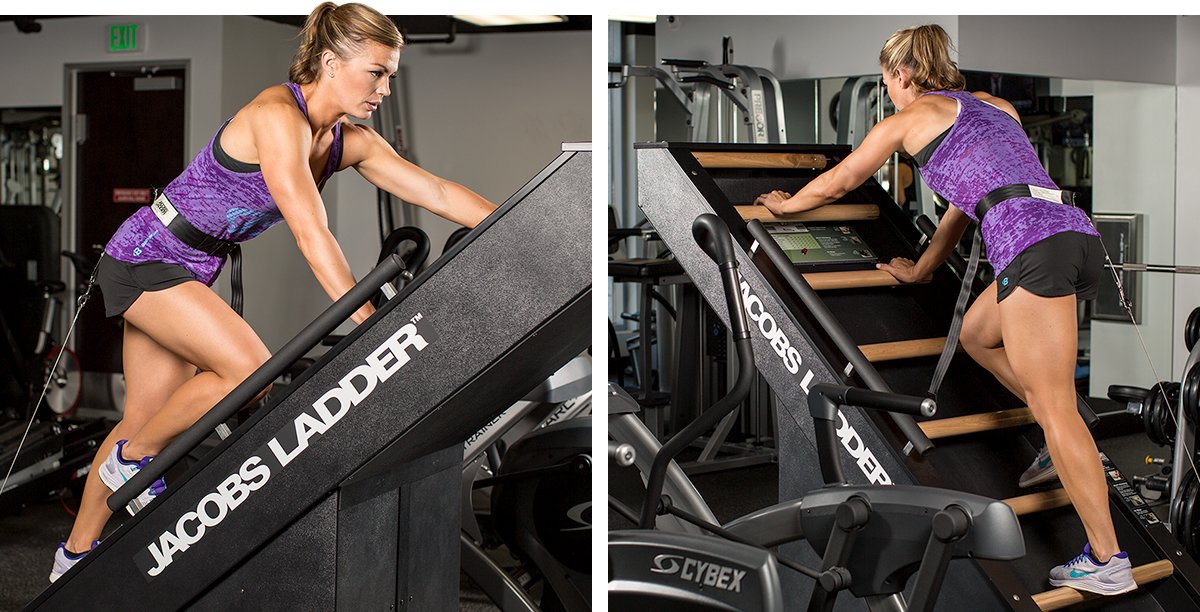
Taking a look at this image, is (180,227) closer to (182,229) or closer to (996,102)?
(182,229)

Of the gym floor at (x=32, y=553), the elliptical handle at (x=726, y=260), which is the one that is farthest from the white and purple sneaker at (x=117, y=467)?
the elliptical handle at (x=726, y=260)

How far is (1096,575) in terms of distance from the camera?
9.22 feet

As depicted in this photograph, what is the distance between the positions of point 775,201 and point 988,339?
0.69 metres

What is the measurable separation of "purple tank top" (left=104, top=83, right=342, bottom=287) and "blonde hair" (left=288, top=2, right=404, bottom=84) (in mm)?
194

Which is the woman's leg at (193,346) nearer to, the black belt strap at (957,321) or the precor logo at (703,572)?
the precor logo at (703,572)

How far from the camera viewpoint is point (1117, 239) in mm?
3666

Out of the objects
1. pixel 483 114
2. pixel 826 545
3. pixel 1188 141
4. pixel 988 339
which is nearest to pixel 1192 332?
pixel 1188 141

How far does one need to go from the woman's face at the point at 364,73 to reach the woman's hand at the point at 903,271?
152 cm

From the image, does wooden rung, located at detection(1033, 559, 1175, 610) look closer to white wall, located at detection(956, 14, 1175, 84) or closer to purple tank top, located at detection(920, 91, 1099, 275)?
purple tank top, located at detection(920, 91, 1099, 275)

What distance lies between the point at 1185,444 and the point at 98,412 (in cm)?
595

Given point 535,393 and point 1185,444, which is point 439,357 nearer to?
point 535,393

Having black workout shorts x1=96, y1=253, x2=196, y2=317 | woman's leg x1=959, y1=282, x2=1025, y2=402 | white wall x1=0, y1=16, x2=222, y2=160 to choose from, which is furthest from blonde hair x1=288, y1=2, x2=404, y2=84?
white wall x1=0, y1=16, x2=222, y2=160

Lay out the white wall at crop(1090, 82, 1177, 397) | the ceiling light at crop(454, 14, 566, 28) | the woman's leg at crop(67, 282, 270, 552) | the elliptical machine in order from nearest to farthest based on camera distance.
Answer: the elliptical machine, the woman's leg at crop(67, 282, 270, 552), the white wall at crop(1090, 82, 1177, 397), the ceiling light at crop(454, 14, 566, 28)

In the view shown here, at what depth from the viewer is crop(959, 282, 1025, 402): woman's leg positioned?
294cm
